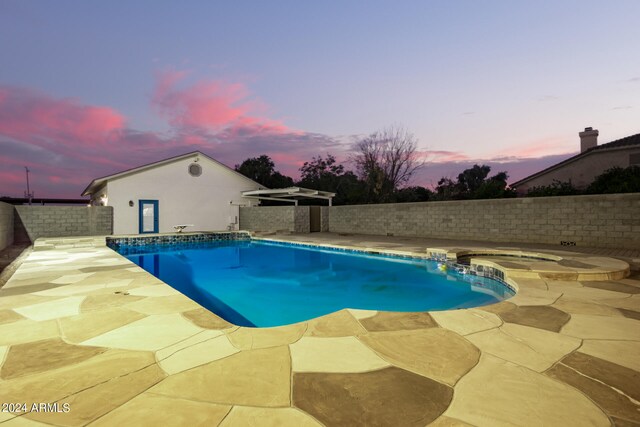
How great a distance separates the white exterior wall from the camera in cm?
1459

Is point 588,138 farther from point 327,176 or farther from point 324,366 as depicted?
point 324,366

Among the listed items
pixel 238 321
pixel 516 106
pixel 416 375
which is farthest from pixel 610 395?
pixel 516 106

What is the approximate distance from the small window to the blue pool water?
23.9 feet

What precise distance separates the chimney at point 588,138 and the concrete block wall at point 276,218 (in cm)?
1756

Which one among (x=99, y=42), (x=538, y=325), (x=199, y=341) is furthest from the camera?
(x=99, y=42)

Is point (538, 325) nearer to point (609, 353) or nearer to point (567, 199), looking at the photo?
point (609, 353)

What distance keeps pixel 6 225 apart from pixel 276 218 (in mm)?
10383

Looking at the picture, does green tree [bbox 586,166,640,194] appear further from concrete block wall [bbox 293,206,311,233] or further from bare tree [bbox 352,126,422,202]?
concrete block wall [bbox 293,206,311,233]

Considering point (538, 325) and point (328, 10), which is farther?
point (328, 10)

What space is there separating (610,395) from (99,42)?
1629 cm

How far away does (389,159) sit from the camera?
74.7 feet

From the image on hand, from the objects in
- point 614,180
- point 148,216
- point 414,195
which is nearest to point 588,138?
point 614,180

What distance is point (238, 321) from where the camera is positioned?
4410 millimetres

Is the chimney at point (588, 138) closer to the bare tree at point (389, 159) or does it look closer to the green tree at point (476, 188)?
the green tree at point (476, 188)
